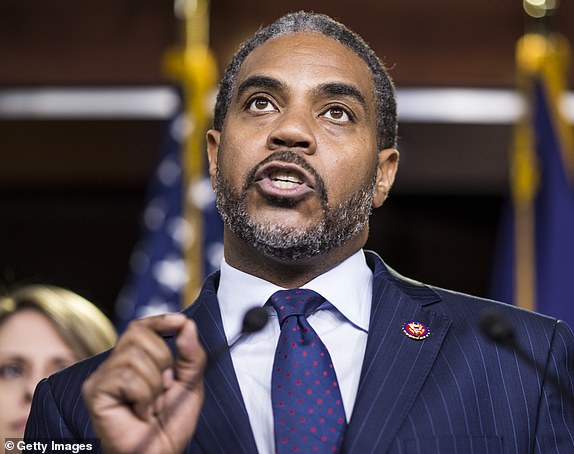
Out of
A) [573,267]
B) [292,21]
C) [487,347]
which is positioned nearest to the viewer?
[487,347]

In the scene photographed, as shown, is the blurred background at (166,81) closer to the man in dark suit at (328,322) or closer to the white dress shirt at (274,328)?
the man in dark suit at (328,322)

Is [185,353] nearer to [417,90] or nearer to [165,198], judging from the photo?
[165,198]

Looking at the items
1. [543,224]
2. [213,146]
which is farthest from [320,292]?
[543,224]

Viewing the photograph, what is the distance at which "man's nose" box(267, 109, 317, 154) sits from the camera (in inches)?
65.7

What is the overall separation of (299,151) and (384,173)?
1.08 feet

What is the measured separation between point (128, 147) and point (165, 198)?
1.18m

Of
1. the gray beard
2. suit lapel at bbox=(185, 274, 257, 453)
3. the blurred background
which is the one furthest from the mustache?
the blurred background

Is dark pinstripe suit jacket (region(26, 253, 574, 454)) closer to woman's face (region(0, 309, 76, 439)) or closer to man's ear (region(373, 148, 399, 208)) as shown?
man's ear (region(373, 148, 399, 208))

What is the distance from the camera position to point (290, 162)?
165 centimetres

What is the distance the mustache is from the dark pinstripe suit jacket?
0.69 ft

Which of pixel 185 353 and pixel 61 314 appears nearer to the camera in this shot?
pixel 185 353

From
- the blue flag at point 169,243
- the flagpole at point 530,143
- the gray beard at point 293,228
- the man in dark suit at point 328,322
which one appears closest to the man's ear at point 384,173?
the man in dark suit at point 328,322

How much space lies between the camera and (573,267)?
3387 mm

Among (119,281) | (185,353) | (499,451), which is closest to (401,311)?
(499,451)
